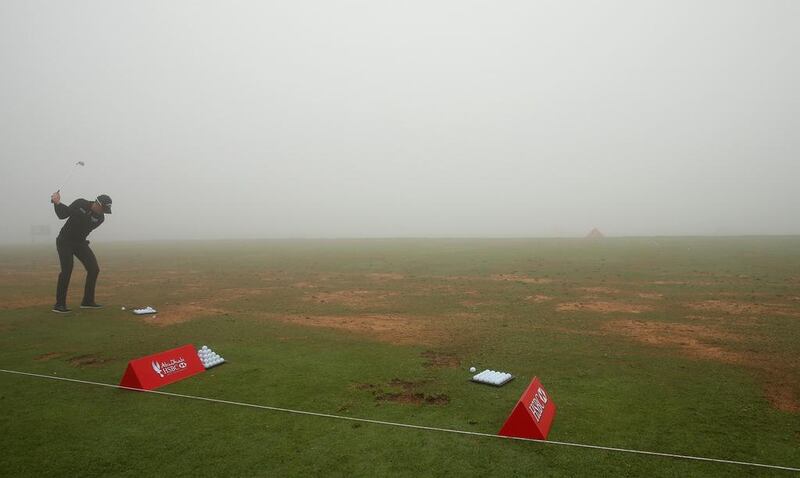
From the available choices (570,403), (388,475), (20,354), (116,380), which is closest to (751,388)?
(570,403)

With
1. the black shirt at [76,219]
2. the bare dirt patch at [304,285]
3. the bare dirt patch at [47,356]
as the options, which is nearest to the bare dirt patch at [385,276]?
the bare dirt patch at [304,285]

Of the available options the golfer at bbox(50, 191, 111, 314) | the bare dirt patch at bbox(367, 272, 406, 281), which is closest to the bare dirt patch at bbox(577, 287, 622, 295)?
the bare dirt patch at bbox(367, 272, 406, 281)

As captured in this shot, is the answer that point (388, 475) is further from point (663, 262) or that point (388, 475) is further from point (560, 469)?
point (663, 262)

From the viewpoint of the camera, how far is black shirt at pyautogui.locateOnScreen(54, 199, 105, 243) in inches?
495

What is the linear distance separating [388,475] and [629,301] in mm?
12051

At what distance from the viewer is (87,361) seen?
8.37m

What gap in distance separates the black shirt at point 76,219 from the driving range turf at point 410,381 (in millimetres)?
2204

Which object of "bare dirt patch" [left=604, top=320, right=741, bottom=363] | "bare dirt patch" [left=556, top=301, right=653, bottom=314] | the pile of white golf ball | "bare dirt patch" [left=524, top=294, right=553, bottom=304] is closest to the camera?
the pile of white golf ball

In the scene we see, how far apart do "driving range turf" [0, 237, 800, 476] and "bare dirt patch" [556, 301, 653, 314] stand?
0.14 metres

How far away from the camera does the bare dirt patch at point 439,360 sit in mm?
8141

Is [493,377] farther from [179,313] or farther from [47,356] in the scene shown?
[179,313]

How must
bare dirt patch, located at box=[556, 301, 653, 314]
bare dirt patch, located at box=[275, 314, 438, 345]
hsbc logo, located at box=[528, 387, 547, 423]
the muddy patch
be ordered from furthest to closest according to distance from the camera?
bare dirt patch, located at box=[556, 301, 653, 314] < bare dirt patch, located at box=[275, 314, 438, 345] < the muddy patch < hsbc logo, located at box=[528, 387, 547, 423]

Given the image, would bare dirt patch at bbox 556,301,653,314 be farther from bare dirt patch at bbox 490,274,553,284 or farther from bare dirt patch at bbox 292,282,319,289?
bare dirt patch at bbox 292,282,319,289

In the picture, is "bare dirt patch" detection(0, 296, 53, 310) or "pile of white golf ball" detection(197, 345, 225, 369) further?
"bare dirt patch" detection(0, 296, 53, 310)
